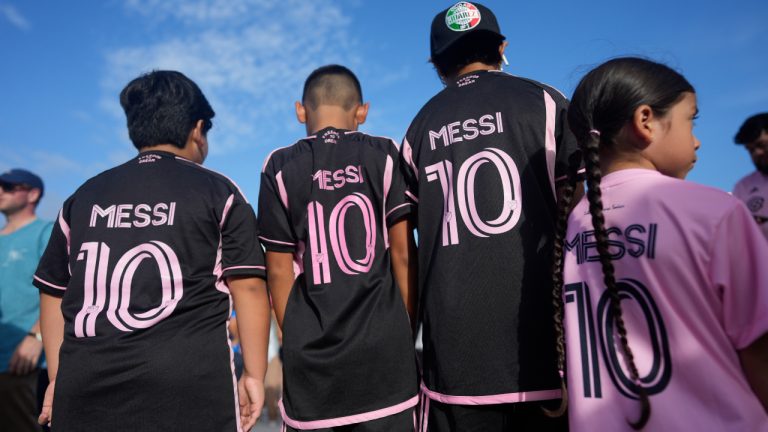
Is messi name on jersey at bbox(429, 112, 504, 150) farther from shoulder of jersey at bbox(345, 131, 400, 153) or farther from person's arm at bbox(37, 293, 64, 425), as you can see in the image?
person's arm at bbox(37, 293, 64, 425)

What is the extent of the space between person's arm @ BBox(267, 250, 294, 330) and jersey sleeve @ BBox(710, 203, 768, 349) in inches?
79.4

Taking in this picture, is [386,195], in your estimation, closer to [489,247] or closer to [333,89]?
[489,247]

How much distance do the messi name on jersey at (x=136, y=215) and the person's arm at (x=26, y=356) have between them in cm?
278

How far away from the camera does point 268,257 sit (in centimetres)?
288

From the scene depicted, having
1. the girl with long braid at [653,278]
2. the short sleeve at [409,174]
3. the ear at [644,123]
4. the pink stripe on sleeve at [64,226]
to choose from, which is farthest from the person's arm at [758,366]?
the pink stripe on sleeve at [64,226]

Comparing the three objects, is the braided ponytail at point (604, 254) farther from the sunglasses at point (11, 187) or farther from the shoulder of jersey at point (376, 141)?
the sunglasses at point (11, 187)

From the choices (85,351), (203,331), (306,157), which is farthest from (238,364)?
(306,157)

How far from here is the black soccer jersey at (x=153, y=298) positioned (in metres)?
2.33

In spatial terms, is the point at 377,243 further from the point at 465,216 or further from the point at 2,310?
the point at 2,310

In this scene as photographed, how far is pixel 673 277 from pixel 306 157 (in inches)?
77.1

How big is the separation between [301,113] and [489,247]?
1.66 m

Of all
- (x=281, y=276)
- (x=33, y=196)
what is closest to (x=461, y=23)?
(x=281, y=276)

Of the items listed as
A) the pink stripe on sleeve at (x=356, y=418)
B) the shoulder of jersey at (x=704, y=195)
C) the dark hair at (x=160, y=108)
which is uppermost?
the dark hair at (x=160, y=108)

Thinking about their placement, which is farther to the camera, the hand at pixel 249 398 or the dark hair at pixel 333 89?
the dark hair at pixel 333 89
